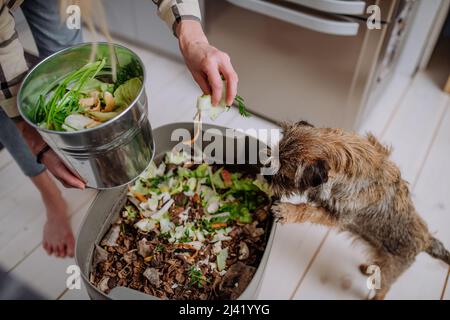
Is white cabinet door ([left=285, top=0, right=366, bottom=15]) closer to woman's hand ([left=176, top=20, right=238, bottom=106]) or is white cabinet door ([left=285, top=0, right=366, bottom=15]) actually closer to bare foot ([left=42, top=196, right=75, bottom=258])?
woman's hand ([left=176, top=20, right=238, bottom=106])

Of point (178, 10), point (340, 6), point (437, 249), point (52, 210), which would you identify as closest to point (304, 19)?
point (340, 6)

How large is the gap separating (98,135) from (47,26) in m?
0.62

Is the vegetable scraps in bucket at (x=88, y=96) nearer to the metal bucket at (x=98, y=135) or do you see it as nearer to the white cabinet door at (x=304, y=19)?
the metal bucket at (x=98, y=135)

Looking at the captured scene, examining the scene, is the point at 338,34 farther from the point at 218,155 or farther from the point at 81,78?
the point at 81,78

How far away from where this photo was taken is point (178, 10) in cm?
89

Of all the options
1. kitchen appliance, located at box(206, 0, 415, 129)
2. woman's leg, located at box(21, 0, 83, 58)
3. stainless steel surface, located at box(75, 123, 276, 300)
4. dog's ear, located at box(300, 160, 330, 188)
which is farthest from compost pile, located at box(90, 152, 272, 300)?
kitchen appliance, located at box(206, 0, 415, 129)

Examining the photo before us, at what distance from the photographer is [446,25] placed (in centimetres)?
187

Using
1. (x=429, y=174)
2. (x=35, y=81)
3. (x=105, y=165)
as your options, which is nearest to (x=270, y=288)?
(x=105, y=165)

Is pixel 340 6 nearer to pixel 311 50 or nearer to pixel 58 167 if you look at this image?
pixel 311 50

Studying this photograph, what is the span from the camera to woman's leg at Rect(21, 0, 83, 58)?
3.62ft

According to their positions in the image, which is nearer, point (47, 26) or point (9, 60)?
point (9, 60)

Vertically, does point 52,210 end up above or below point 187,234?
below

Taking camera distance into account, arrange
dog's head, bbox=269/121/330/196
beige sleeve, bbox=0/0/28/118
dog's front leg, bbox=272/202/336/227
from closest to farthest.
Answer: beige sleeve, bbox=0/0/28/118 → dog's head, bbox=269/121/330/196 → dog's front leg, bbox=272/202/336/227

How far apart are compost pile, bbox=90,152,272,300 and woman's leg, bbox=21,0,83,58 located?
50 cm
